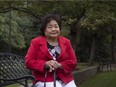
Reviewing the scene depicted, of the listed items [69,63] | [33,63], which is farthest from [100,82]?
[33,63]

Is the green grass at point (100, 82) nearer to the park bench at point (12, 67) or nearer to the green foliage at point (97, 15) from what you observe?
the green foliage at point (97, 15)

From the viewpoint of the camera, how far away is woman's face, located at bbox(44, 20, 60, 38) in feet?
13.8

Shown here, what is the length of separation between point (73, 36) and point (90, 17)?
6717 millimetres

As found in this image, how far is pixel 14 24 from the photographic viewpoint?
45188 millimetres

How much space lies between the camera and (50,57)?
13.6ft

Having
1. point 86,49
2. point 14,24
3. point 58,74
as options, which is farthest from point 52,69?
point 14,24

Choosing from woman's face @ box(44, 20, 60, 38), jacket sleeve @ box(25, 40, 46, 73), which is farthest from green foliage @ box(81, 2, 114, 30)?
jacket sleeve @ box(25, 40, 46, 73)

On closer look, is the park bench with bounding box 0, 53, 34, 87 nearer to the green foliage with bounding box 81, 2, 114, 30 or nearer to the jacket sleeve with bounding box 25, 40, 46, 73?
the jacket sleeve with bounding box 25, 40, 46, 73

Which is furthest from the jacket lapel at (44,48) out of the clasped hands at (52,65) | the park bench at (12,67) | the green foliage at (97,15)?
the green foliage at (97,15)

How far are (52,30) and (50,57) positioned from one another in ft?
1.01

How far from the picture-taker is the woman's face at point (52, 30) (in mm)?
4195

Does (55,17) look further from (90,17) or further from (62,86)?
(90,17)

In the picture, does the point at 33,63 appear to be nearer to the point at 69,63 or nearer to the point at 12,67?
the point at 69,63

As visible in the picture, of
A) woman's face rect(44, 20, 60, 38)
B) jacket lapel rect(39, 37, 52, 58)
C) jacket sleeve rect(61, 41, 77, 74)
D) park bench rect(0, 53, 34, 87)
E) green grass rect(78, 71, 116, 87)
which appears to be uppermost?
woman's face rect(44, 20, 60, 38)
